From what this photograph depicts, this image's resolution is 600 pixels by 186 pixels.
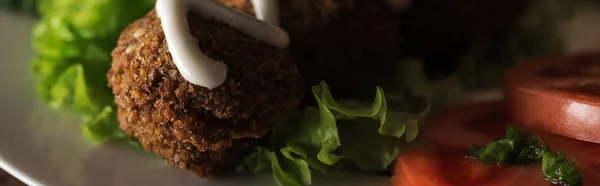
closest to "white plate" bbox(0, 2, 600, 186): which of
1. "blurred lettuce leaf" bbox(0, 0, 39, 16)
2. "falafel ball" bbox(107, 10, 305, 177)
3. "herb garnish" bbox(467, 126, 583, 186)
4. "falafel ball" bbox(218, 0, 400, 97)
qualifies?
"falafel ball" bbox(107, 10, 305, 177)

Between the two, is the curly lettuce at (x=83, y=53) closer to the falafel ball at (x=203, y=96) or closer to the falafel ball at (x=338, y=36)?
the falafel ball at (x=203, y=96)

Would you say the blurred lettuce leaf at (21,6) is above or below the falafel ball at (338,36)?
below

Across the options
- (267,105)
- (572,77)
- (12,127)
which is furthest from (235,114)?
(572,77)

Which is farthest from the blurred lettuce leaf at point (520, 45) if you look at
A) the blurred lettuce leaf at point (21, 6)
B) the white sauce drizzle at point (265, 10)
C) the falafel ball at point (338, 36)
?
the blurred lettuce leaf at point (21, 6)

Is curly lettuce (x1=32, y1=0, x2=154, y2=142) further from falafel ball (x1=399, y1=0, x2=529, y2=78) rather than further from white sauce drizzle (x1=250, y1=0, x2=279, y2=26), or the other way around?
falafel ball (x1=399, y1=0, x2=529, y2=78)

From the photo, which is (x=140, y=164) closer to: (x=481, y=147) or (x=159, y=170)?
(x=159, y=170)

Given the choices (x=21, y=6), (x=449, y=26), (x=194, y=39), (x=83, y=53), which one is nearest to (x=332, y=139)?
(x=194, y=39)
